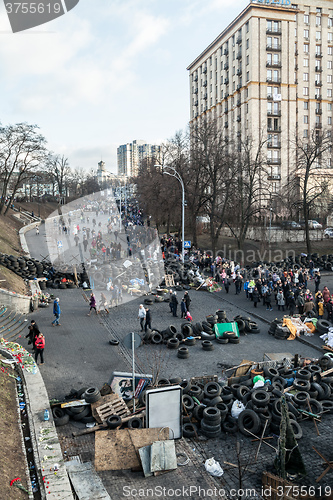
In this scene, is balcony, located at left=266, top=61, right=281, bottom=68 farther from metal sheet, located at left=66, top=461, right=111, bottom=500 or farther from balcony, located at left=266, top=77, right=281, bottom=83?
metal sheet, located at left=66, top=461, right=111, bottom=500

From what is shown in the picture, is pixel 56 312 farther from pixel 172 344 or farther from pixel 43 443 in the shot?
pixel 43 443

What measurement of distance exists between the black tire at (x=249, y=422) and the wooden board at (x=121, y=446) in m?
1.98

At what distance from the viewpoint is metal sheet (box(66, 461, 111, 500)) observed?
7035mm

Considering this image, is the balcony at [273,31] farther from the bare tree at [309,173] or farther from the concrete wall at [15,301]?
the concrete wall at [15,301]

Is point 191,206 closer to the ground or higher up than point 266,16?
closer to the ground

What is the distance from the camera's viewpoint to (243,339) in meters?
16.5

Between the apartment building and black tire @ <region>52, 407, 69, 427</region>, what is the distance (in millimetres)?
49421

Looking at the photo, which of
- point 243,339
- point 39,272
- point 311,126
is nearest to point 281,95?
point 311,126

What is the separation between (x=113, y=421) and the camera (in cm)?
945

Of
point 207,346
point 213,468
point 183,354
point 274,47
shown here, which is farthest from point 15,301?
point 274,47

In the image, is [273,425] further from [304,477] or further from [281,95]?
[281,95]

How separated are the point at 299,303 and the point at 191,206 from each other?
2533cm

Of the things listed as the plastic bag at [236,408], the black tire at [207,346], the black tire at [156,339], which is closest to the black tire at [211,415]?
the plastic bag at [236,408]

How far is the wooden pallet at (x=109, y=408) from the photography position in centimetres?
989
